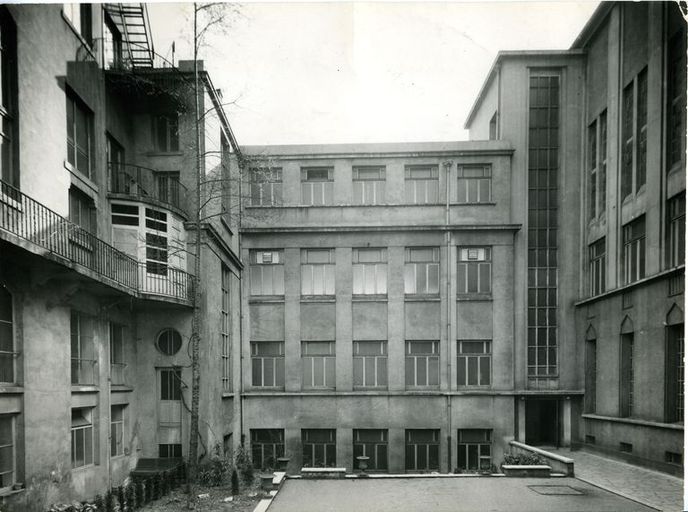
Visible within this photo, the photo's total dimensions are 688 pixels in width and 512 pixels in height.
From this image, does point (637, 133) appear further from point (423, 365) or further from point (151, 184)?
point (151, 184)

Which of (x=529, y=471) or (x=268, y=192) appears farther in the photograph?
(x=268, y=192)

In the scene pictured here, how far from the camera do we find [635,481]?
15883 mm

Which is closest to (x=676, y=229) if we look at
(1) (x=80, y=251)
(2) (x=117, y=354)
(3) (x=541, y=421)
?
(3) (x=541, y=421)

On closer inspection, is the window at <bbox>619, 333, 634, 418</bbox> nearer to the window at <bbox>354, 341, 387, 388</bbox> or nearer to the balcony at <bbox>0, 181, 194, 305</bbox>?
the window at <bbox>354, 341, 387, 388</bbox>

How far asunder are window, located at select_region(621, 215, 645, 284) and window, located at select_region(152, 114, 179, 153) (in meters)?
17.9

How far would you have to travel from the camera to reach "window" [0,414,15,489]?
11.2 m

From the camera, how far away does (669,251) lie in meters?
17.0

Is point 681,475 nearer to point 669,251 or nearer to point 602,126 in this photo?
point 669,251

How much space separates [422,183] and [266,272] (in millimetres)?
8945

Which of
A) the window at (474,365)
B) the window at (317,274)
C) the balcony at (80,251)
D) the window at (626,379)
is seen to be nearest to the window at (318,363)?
the window at (317,274)

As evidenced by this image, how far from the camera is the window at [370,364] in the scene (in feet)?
81.3

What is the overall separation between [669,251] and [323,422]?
16.0 m

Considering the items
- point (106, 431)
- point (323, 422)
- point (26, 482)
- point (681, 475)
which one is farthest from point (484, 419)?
point (26, 482)

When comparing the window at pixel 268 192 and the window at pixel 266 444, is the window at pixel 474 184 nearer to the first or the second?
the window at pixel 268 192
